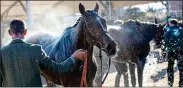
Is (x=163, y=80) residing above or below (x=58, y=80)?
below

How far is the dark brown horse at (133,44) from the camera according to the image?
29.1 feet

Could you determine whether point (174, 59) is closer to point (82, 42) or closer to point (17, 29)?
point (82, 42)

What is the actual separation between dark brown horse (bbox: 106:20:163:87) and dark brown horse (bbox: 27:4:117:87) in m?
3.58

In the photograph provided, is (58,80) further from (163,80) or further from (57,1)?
(57,1)

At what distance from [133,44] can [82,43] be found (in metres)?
4.19

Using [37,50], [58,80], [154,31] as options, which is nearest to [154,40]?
[154,31]

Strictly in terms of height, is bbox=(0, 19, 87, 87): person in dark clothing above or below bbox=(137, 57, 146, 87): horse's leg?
above

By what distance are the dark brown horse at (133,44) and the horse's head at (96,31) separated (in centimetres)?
390

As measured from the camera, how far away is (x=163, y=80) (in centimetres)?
1049

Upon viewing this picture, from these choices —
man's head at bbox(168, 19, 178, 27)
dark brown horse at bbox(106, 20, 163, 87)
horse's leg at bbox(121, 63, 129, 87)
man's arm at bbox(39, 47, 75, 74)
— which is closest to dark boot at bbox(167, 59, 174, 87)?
dark brown horse at bbox(106, 20, 163, 87)

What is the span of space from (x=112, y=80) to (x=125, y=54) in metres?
2.13

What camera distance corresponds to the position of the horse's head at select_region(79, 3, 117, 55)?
463cm

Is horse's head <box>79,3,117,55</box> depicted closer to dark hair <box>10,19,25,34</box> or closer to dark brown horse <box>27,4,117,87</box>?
dark brown horse <box>27,4,117,87</box>

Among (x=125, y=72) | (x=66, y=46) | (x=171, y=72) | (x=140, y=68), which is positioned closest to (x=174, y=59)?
(x=171, y=72)
